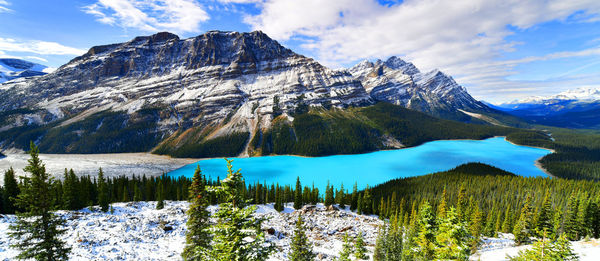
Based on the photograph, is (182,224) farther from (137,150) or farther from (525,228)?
(137,150)

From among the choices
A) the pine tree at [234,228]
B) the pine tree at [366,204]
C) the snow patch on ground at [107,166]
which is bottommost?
the pine tree at [366,204]

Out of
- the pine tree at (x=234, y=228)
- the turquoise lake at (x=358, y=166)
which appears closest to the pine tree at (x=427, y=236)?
the pine tree at (x=234, y=228)

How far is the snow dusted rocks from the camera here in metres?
30.1

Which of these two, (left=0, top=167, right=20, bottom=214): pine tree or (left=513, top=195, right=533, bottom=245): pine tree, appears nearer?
(left=0, top=167, right=20, bottom=214): pine tree

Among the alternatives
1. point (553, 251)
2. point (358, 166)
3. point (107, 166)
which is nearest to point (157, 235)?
point (553, 251)

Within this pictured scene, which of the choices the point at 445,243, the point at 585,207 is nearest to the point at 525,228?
the point at 585,207

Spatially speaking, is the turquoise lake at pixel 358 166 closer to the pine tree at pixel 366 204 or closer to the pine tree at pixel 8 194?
the pine tree at pixel 366 204

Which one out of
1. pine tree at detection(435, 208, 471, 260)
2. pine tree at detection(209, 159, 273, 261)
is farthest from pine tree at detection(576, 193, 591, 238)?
pine tree at detection(209, 159, 273, 261)

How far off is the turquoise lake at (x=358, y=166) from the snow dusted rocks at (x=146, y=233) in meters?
45.8

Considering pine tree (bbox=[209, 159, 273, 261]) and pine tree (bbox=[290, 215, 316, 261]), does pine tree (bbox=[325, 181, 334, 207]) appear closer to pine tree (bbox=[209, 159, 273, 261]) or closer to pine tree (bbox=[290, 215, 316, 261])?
pine tree (bbox=[290, 215, 316, 261])

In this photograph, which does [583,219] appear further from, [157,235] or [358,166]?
[358,166]

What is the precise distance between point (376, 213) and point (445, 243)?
65816mm

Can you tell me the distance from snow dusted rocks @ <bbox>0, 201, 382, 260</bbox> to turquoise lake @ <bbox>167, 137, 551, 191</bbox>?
45.8 meters

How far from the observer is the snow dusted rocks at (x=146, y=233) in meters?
30.1
